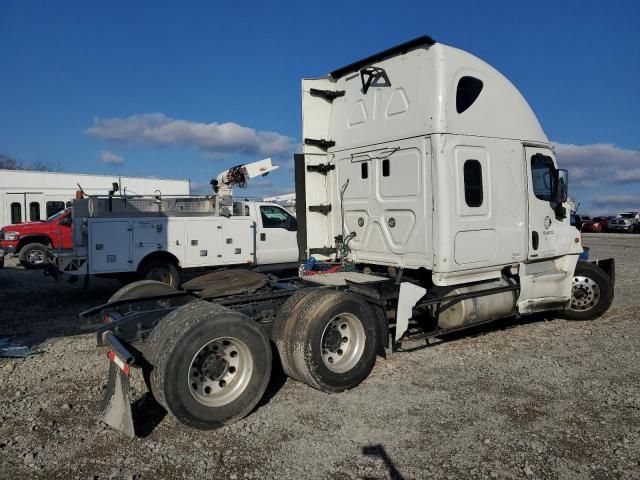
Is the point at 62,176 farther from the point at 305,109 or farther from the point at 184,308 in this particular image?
the point at 184,308

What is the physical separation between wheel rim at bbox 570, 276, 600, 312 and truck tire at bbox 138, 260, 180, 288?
7.30 meters

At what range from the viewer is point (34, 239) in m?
16.1

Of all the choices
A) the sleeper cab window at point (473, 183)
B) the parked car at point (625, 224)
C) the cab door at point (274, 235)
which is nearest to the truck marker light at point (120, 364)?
the sleeper cab window at point (473, 183)

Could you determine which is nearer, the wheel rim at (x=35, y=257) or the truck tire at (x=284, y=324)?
the truck tire at (x=284, y=324)

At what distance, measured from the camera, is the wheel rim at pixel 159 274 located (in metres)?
9.84

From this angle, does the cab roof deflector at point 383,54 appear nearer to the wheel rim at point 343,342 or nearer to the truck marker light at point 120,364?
the wheel rim at point 343,342

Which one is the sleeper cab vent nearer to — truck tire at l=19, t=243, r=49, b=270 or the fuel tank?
the fuel tank

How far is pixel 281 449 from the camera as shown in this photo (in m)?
3.83

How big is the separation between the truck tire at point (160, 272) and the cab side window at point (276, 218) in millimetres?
2362

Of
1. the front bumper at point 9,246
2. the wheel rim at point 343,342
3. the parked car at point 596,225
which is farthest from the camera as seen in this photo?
the parked car at point 596,225

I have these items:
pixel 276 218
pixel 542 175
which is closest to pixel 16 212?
pixel 276 218

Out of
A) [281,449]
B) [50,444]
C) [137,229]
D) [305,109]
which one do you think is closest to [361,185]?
[305,109]

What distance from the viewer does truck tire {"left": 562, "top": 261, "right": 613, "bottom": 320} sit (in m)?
7.59

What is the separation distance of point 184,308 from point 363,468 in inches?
79.5
